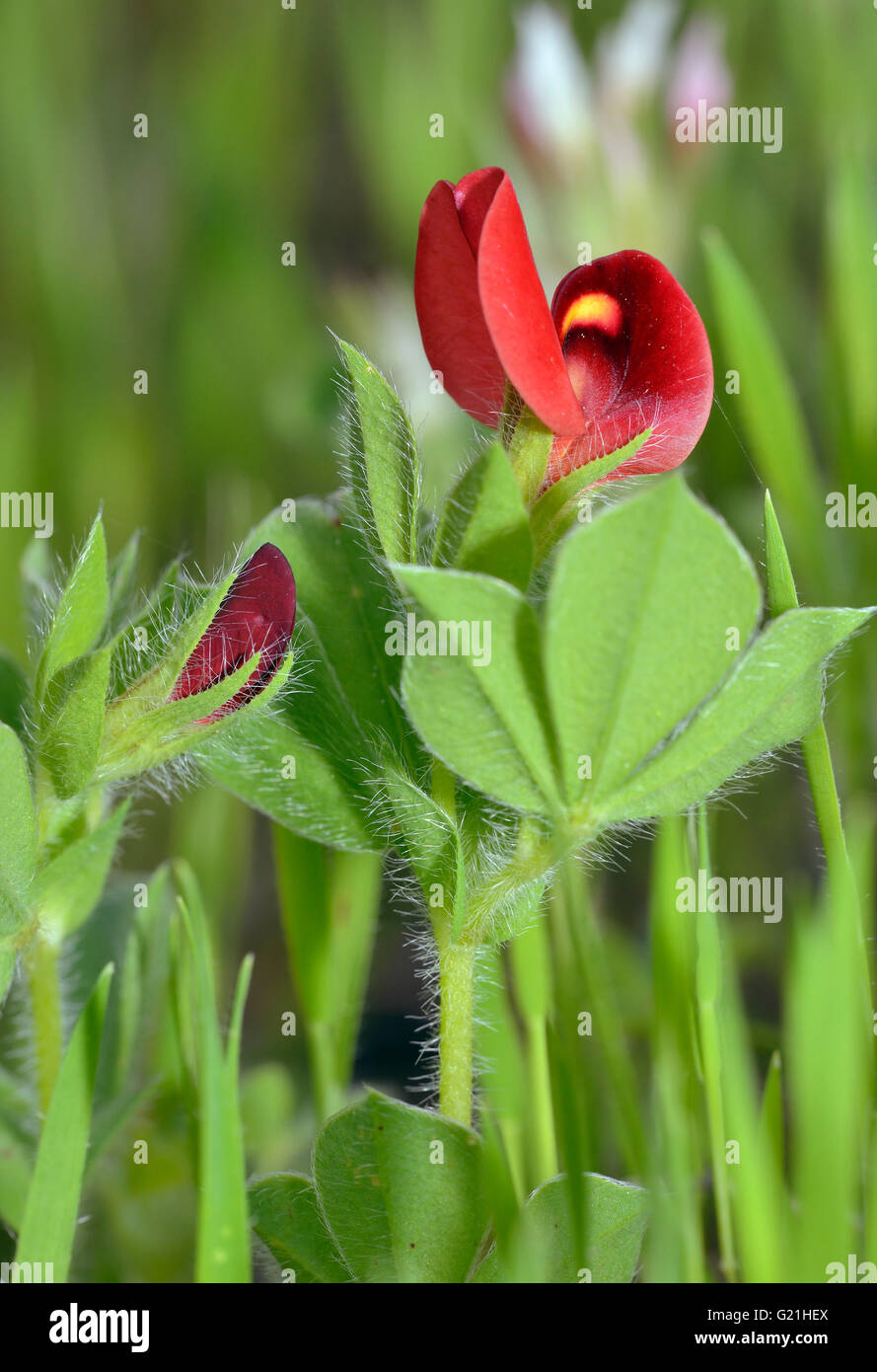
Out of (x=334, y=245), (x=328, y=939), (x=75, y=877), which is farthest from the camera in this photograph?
(x=334, y=245)

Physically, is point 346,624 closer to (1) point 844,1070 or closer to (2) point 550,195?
(1) point 844,1070

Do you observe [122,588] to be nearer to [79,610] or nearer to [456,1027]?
[79,610]

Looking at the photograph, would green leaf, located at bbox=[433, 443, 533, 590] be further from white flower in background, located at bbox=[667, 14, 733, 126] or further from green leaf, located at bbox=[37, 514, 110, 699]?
white flower in background, located at bbox=[667, 14, 733, 126]

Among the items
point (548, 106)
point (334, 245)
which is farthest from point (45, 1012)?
point (334, 245)

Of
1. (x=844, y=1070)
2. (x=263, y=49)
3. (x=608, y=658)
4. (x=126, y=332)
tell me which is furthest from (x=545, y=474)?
(x=263, y=49)

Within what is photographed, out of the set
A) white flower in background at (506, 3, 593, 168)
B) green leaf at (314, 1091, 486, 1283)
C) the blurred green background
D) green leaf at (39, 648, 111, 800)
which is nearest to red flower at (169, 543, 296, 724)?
green leaf at (39, 648, 111, 800)

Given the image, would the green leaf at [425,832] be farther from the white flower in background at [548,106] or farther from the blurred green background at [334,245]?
the white flower in background at [548,106]

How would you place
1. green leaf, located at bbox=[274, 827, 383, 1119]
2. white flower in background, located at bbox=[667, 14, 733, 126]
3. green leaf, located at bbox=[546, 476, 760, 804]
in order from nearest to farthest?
green leaf, located at bbox=[546, 476, 760, 804] < green leaf, located at bbox=[274, 827, 383, 1119] < white flower in background, located at bbox=[667, 14, 733, 126]
